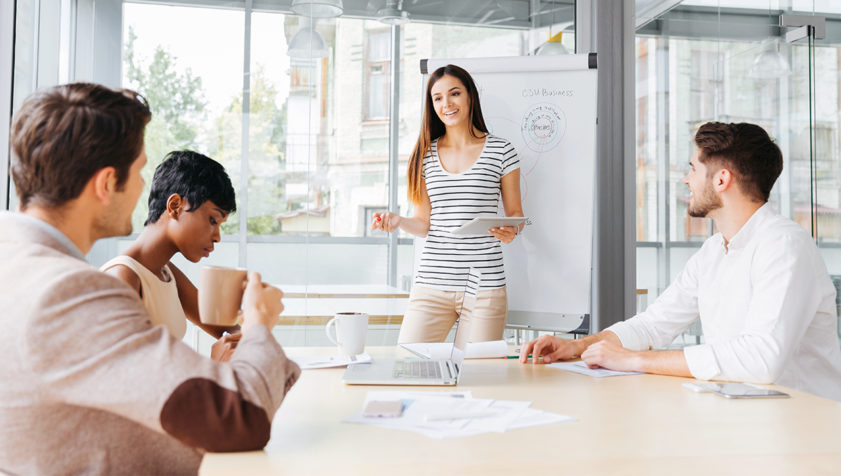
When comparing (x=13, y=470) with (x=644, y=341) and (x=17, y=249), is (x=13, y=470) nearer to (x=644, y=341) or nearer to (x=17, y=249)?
(x=17, y=249)

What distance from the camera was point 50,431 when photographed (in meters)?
0.81

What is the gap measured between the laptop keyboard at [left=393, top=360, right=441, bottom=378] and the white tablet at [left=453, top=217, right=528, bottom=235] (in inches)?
27.1

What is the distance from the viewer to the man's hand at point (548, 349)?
5.41 ft

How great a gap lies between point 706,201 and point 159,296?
4.67 feet

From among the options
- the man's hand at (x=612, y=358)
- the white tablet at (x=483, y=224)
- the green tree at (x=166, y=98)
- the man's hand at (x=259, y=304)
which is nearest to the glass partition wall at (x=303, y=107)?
the green tree at (x=166, y=98)

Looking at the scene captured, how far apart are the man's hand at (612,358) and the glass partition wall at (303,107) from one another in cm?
229

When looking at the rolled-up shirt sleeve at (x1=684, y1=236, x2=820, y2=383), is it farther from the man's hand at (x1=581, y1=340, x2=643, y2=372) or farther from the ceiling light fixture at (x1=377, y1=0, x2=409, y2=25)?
the ceiling light fixture at (x1=377, y1=0, x2=409, y2=25)

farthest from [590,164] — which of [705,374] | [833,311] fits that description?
[705,374]

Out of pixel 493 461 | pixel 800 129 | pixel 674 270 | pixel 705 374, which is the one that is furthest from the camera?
pixel 674 270

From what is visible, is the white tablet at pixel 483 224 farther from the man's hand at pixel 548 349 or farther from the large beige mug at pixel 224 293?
the large beige mug at pixel 224 293

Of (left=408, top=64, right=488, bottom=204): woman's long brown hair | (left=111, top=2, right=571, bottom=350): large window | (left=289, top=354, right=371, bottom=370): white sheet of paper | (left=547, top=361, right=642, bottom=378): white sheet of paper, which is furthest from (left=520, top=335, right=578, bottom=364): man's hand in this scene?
(left=111, top=2, right=571, bottom=350): large window

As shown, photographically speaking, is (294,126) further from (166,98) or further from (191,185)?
(191,185)

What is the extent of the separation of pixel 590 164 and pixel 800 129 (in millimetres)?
834

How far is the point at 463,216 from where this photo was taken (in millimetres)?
2641
